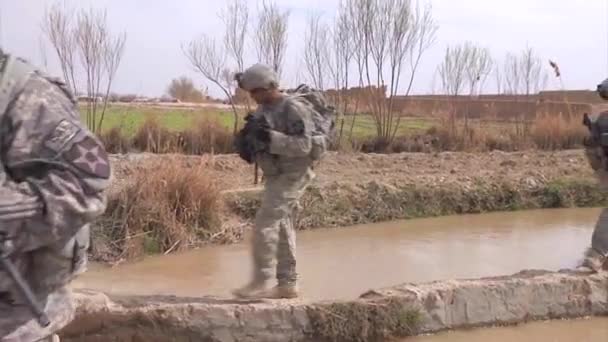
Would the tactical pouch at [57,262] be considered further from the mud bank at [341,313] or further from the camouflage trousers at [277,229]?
the camouflage trousers at [277,229]

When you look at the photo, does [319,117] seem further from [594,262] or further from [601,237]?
[601,237]

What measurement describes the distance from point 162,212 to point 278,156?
249 cm

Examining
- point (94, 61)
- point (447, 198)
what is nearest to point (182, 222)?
point (447, 198)

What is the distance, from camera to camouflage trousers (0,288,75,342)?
74.0 inches

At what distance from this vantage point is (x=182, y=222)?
7.43 metres

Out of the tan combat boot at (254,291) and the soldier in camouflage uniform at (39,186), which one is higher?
the soldier in camouflage uniform at (39,186)

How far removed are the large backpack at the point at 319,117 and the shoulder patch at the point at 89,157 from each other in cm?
311

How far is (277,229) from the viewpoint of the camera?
5.01 metres

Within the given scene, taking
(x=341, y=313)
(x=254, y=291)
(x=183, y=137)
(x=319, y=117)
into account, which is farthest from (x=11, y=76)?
(x=183, y=137)

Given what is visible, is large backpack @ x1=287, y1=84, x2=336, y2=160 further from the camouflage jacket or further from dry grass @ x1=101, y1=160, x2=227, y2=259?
dry grass @ x1=101, y1=160, x2=227, y2=259

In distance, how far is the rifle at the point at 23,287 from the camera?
1787 millimetres

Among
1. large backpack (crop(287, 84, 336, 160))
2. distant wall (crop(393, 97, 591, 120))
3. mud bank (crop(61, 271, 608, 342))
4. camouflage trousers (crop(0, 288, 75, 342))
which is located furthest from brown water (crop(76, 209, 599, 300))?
distant wall (crop(393, 97, 591, 120))

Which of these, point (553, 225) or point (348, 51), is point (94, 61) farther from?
point (553, 225)

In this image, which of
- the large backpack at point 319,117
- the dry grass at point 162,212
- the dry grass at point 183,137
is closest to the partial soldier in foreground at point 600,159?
the large backpack at point 319,117
